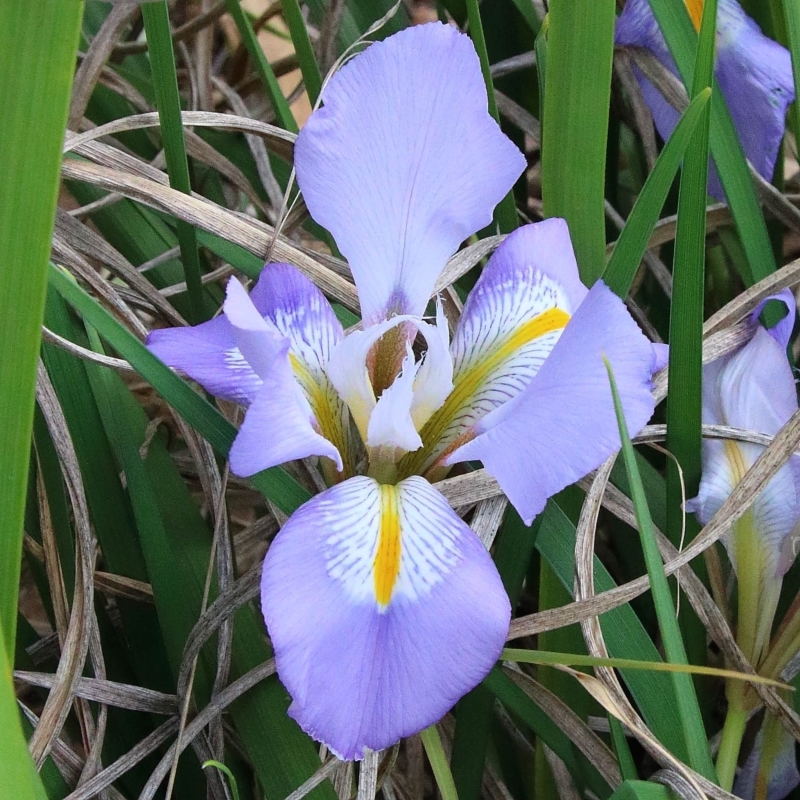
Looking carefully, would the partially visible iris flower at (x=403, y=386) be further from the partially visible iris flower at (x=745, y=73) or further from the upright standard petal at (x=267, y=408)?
the partially visible iris flower at (x=745, y=73)

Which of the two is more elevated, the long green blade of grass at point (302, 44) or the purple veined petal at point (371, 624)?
the long green blade of grass at point (302, 44)

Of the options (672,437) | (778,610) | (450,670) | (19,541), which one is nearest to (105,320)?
(19,541)

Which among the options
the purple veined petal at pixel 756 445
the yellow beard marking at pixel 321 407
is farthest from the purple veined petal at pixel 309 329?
the purple veined petal at pixel 756 445

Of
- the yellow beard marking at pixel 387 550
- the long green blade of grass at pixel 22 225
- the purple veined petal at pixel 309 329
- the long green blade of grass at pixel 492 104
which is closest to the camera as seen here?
the long green blade of grass at pixel 22 225

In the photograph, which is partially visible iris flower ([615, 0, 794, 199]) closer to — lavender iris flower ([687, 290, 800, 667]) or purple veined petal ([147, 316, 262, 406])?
lavender iris flower ([687, 290, 800, 667])

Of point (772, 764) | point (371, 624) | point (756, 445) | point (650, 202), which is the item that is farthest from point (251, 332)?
point (772, 764)

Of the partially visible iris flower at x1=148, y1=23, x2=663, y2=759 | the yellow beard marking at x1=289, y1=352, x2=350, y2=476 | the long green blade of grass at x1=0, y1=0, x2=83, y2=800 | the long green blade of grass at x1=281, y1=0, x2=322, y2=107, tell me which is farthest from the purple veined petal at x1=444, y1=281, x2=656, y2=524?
the long green blade of grass at x1=281, y1=0, x2=322, y2=107

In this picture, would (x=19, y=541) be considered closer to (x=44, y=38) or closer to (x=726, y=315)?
(x=44, y=38)
